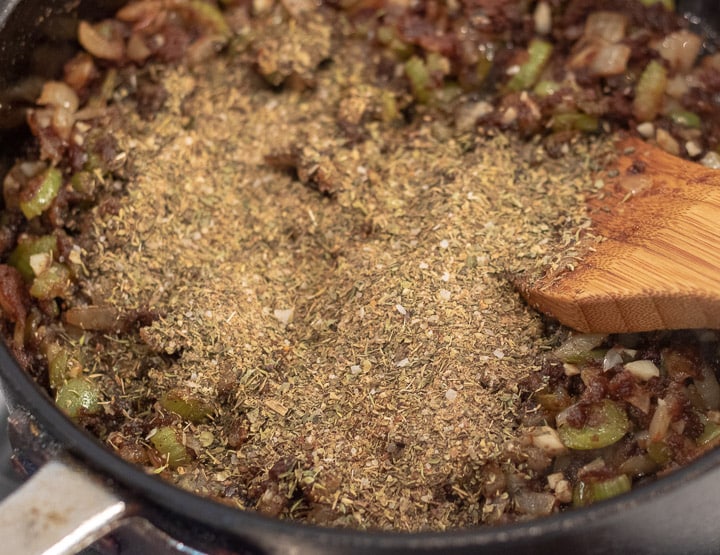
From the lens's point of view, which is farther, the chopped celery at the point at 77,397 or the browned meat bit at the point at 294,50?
the browned meat bit at the point at 294,50

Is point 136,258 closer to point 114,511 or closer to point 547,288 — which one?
point 114,511

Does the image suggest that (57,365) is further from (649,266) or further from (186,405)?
(649,266)

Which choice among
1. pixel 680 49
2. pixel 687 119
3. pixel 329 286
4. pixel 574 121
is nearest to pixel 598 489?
pixel 329 286

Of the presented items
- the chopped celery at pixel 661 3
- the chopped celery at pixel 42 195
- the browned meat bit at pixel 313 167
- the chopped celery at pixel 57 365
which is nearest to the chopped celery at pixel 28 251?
the chopped celery at pixel 42 195

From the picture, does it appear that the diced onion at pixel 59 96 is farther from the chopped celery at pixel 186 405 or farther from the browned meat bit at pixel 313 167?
the chopped celery at pixel 186 405

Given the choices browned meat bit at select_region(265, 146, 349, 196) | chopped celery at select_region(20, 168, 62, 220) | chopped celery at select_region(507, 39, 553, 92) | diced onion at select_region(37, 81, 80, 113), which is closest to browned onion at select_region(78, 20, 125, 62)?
diced onion at select_region(37, 81, 80, 113)

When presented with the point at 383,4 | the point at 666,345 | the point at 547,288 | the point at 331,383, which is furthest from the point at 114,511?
the point at 383,4

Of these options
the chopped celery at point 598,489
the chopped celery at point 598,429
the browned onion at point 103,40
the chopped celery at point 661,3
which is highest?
the browned onion at point 103,40
